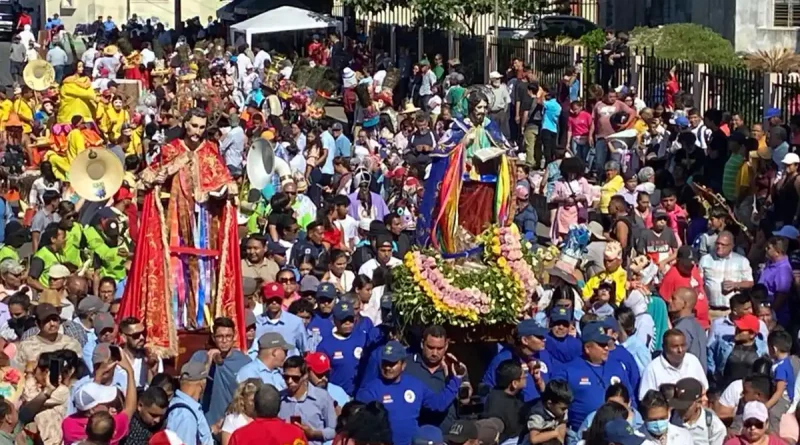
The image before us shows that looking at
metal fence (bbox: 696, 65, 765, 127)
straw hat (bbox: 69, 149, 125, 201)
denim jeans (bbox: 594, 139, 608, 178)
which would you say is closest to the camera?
straw hat (bbox: 69, 149, 125, 201)

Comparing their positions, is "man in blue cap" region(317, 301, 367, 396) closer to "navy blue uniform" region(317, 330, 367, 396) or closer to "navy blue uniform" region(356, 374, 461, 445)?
"navy blue uniform" region(317, 330, 367, 396)

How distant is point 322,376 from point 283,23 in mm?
25074

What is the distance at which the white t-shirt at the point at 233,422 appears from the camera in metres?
10.2

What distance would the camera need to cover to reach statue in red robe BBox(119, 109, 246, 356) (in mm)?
13148

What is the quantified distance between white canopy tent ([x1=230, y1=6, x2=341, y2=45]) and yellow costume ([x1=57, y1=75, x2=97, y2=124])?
9.53 meters

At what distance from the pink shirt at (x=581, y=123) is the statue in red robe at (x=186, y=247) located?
9592 millimetres

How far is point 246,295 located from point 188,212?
3.33 ft

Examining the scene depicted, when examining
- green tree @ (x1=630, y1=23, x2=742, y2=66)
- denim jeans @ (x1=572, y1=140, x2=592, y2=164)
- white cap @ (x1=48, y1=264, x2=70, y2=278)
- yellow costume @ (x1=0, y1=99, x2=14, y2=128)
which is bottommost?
white cap @ (x1=48, y1=264, x2=70, y2=278)

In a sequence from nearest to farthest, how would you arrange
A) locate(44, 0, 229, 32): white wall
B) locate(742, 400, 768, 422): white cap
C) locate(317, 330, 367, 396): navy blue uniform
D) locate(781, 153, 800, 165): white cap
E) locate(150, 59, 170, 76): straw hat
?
locate(742, 400, 768, 422): white cap → locate(317, 330, 367, 396): navy blue uniform → locate(781, 153, 800, 165): white cap → locate(150, 59, 170, 76): straw hat → locate(44, 0, 229, 32): white wall

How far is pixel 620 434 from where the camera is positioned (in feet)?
30.0

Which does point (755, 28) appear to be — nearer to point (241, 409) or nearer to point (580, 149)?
point (580, 149)

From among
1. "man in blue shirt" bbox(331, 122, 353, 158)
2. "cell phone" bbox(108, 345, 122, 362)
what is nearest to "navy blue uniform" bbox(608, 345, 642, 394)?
"cell phone" bbox(108, 345, 122, 362)

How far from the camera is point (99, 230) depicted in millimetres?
16688

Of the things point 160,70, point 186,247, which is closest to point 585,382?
point 186,247
